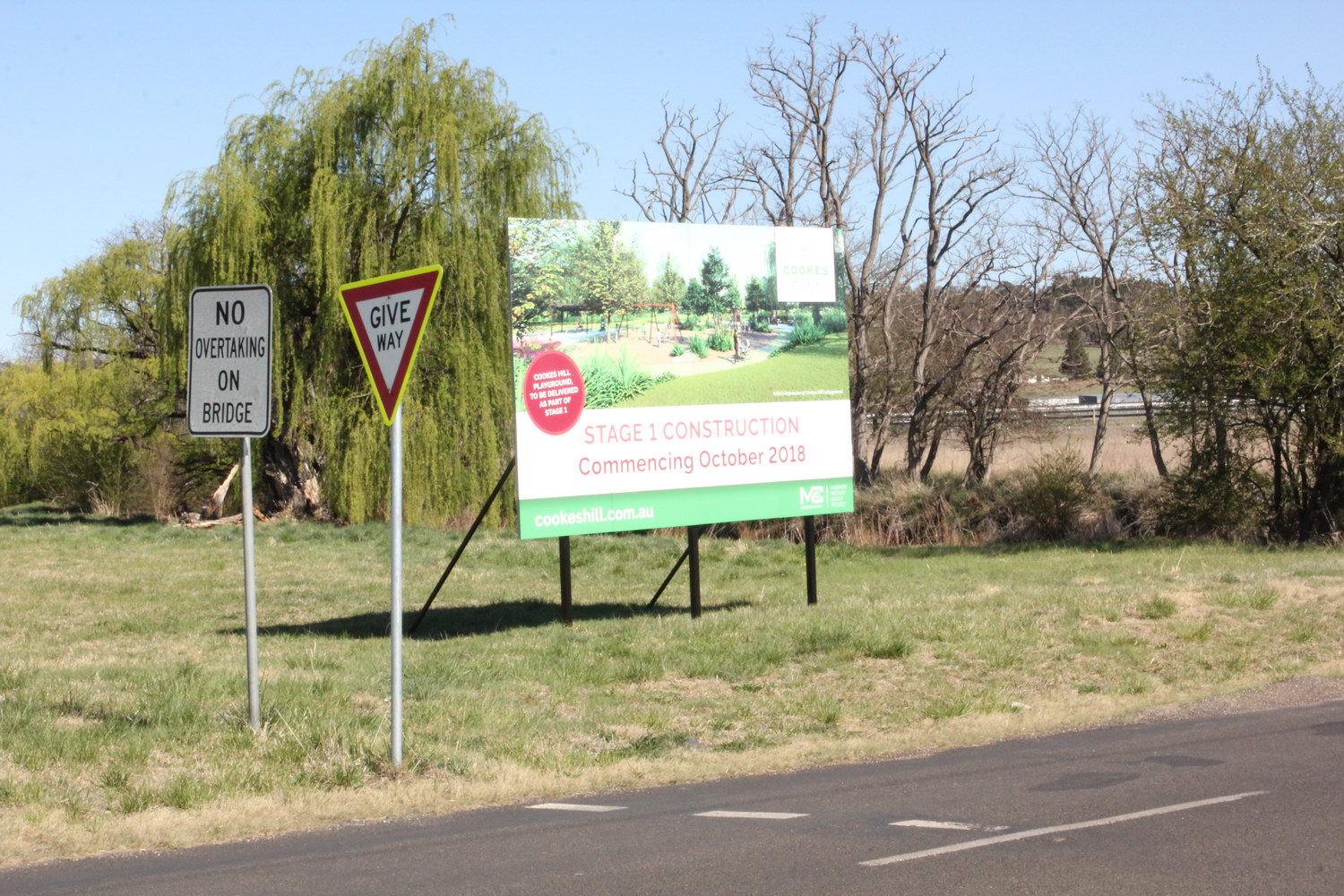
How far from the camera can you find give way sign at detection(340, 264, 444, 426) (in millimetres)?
7883

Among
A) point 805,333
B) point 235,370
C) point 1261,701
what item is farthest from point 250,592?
point 805,333

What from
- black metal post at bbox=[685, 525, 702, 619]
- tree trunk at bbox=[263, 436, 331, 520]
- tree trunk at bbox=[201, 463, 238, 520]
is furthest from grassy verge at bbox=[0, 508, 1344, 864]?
tree trunk at bbox=[201, 463, 238, 520]

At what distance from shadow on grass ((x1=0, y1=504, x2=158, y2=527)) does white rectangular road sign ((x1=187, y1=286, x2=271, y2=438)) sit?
84.4ft

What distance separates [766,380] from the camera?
16.0 metres

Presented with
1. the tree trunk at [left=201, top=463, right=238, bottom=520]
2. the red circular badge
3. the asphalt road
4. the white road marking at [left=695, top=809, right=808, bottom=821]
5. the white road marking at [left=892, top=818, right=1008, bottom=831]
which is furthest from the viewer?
the tree trunk at [left=201, top=463, right=238, bottom=520]

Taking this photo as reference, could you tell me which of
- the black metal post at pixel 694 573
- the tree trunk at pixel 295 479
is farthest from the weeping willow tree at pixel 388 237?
the black metal post at pixel 694 573

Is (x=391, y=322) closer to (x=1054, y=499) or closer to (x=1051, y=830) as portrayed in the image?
(x=1051, y=830)

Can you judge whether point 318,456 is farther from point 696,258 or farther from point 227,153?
point 696,258

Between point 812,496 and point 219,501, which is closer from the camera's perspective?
point 812,496

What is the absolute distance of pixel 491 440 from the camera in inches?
1067

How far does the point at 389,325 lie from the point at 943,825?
435 cm

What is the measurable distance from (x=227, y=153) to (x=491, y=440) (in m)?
9.26

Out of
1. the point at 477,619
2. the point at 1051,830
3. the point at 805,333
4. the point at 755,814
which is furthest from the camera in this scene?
the point at 477,619

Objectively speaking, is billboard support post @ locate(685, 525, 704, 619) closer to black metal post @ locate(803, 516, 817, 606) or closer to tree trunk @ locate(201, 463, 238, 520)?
black metal post @ locate(803, 516, 817, 606)
